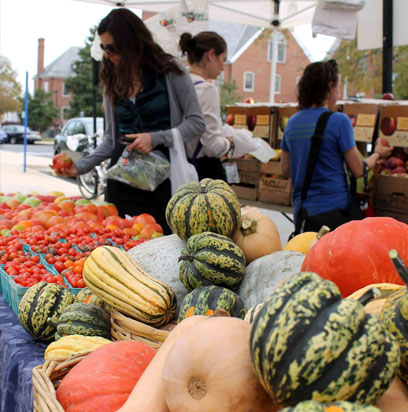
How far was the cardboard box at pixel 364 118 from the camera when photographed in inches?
179

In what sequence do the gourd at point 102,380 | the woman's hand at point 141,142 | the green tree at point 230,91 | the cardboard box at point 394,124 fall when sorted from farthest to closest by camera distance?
the green tree at point 230,91
the cardboard box at point 394,124
the woman's hand at point 141,142
the gourd at point 102,380

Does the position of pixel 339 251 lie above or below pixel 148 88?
below

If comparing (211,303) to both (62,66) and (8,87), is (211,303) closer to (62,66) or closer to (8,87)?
(8,87)

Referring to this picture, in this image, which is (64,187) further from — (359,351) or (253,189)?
(359,351)

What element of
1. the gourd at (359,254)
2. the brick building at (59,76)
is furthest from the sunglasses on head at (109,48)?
the brick building at (59,76)

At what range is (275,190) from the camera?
5.18m

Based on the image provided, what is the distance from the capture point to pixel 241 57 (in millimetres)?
41219

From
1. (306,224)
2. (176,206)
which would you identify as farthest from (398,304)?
(306,224)

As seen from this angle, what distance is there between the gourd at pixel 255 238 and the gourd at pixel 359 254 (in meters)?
0.45

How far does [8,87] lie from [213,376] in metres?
55.6

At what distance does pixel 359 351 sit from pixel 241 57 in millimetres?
42406

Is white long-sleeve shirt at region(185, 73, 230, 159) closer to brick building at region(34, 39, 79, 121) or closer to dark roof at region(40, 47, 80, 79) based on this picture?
brick building at region(34, 39, 79, 121)

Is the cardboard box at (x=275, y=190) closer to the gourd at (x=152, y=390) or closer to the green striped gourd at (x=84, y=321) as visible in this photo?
the green striped gourd at (x=84, y=321)

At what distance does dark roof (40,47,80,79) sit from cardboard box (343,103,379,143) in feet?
200
